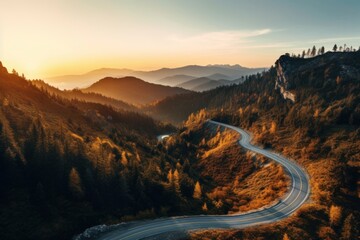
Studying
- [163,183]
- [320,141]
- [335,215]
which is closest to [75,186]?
[163,183]

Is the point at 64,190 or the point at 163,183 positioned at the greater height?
the point at 64,190

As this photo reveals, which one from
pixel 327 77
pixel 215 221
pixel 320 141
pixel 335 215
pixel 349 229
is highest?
pixel 327 77

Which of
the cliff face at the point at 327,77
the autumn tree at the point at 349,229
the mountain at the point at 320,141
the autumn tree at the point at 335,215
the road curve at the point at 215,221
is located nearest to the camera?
the autumn tree at the point at 349,229

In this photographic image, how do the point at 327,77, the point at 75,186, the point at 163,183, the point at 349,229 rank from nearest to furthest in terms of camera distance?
the point at 349,229 → the point at 75,186 → the point at 163,183 → the point at 327,77

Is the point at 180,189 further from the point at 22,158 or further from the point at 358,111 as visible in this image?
the point at 358,111

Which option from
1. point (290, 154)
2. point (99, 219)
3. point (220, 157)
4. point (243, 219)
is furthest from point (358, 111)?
point (99, 219)

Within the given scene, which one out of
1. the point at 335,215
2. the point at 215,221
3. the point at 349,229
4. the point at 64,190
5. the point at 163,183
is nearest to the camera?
the point at 349,229

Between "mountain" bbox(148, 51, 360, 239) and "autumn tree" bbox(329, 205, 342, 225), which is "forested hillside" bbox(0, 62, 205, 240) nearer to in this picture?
"mountain" bbox(148, 51, 360, 239)

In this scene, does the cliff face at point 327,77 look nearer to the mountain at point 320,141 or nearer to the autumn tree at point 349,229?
the mountain at point 320,141

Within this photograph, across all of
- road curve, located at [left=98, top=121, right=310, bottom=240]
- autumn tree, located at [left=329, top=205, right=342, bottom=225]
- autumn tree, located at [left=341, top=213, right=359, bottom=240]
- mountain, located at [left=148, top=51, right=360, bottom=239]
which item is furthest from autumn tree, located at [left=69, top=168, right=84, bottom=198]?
autumn tree, located at [left=341, top=213, right=359, bottom=240]

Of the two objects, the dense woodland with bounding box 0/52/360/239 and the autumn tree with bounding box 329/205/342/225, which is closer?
the dense woodland with bounding box 0/52/360/239

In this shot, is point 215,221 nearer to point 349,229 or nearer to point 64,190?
point 349,229

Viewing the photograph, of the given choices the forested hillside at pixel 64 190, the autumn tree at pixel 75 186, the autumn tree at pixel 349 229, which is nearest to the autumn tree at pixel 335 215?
the autumn tree at pixel 349 229
